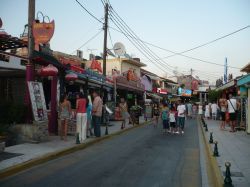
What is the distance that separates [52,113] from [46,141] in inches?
87.3

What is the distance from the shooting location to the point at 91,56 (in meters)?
44.3

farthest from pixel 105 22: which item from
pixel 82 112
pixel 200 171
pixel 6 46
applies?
pixel 200 171

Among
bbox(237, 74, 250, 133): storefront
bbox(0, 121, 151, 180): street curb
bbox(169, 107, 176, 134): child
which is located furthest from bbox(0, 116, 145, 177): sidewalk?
bbox(237, 74, 250, 133): storefront

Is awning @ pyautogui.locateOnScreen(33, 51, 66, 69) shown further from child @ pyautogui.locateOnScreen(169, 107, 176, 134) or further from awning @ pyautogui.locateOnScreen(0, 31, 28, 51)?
child @ pyautogui.locateOnScreen(169, 107, 176, 134)

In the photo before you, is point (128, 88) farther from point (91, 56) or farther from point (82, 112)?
point (82, 112)

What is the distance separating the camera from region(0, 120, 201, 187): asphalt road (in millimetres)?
7320

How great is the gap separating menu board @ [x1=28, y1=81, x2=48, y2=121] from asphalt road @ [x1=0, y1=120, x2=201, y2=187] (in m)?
2.18

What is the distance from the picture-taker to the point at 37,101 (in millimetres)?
13188

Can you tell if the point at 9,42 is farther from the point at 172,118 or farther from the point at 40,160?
the point at 172,118

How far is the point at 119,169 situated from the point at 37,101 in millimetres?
5669

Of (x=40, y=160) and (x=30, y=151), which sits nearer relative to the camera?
(x=40, y=160)

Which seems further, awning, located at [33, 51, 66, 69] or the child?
the child

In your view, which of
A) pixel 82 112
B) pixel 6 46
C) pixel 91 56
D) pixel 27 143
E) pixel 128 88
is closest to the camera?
pixel 27 143

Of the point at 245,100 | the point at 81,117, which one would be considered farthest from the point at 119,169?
the point at 245,100
